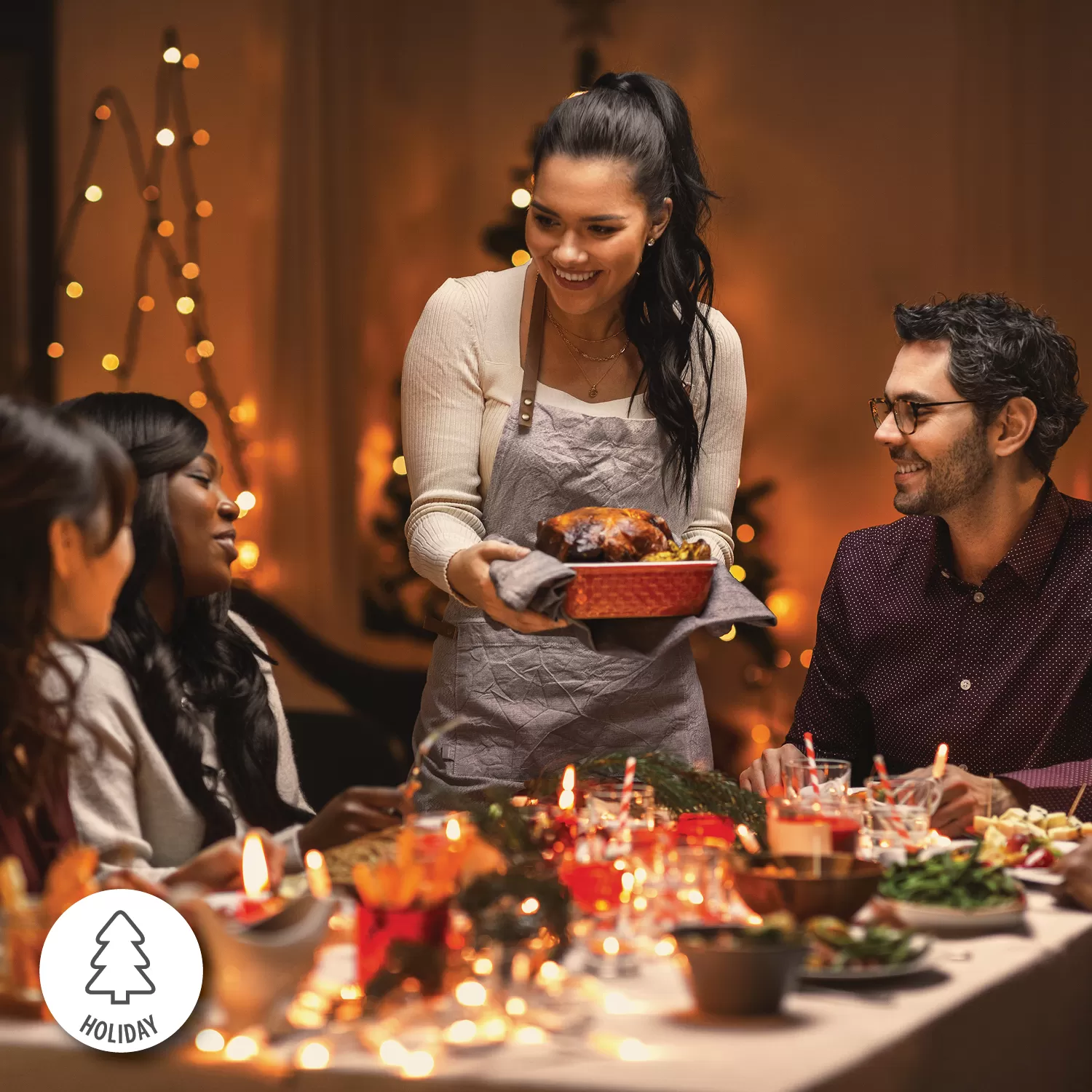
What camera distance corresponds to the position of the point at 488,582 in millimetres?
2201

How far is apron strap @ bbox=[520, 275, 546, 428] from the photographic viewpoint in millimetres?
2541

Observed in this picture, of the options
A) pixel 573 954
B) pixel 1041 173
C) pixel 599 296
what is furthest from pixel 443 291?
pixel 1041 173

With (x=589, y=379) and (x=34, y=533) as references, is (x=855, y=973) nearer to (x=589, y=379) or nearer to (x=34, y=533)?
(x=34, y=533)

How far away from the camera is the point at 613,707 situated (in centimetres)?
253

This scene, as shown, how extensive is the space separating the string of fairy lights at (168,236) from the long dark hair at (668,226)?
3.67 metres

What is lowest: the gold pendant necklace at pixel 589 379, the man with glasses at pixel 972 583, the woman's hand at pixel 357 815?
the woman's hand at pixel 357 815

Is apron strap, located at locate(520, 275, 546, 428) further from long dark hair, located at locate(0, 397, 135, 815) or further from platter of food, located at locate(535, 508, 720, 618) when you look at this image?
long dark hair, located at locate(0, 397, 135, 815)

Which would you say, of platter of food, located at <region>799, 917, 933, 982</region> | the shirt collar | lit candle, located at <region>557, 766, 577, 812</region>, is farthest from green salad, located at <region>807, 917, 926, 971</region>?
the shirt collar

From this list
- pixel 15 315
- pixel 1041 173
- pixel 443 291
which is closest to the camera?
pixel 443 291

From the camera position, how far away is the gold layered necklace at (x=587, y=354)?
259cm

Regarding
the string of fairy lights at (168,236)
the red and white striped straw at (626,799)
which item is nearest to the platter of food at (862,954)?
the red and white striped straw at (626,799)

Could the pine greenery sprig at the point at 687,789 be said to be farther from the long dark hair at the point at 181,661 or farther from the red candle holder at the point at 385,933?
the red candle holder at the point at 385,933

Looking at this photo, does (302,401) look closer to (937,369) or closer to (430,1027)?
(937,369)

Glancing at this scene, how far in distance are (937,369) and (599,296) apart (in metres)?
0.78
